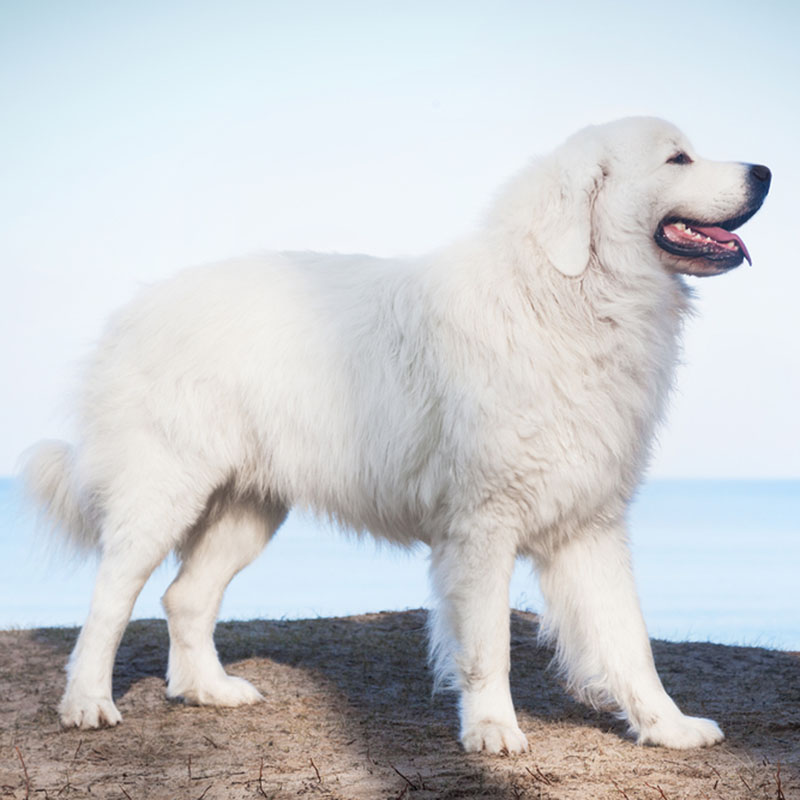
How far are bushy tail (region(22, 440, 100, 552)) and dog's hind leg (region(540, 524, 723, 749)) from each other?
2.14m

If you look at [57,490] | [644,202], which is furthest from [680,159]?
[57,490]

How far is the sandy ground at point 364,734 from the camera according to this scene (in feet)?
10.2

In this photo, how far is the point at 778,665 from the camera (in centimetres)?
546

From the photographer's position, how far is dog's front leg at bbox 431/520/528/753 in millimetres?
3506

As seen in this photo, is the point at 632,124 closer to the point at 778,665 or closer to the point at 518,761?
the point at 518,761

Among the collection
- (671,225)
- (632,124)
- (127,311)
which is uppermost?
(632,124)

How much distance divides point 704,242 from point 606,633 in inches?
58.3

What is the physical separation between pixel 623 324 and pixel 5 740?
2.85 m

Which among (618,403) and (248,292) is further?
(248,292)

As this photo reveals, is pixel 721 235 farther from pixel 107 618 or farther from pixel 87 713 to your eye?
pixel 87 713

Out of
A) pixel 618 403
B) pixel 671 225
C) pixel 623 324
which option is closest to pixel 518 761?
pixel 618 403

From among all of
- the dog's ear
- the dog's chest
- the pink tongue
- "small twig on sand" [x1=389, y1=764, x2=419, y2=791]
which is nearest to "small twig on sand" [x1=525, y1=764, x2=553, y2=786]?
"small twig on sand" [x1=389, y1=764, x2=419, y2=791]

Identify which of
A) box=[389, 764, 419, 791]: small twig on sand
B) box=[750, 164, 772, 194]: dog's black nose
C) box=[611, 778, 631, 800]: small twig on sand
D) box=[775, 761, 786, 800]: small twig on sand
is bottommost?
box=[389, 764, 419, 791]: small twig on sand

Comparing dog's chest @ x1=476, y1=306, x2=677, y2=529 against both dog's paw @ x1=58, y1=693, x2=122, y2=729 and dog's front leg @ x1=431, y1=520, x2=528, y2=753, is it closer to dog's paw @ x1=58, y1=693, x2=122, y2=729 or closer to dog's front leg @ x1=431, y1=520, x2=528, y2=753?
dog's front leg @ x1=431, y1=520, x2=528, y2=753
